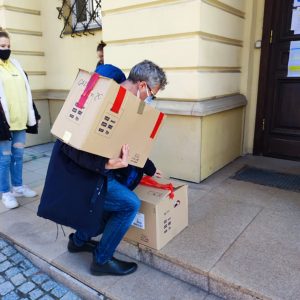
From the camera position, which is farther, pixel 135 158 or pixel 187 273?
pixel 187 273

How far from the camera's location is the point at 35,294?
2244 millimetres

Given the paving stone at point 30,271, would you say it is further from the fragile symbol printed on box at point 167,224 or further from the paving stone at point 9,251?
the fragile symbol printed on box at point 167,224

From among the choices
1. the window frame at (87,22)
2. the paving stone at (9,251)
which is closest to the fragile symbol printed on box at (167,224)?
the paving stone at (9,251)

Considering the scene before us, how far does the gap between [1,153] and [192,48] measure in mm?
2112

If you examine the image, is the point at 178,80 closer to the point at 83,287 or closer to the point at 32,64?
the point at 83,287

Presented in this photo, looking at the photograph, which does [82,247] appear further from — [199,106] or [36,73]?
[36,73]

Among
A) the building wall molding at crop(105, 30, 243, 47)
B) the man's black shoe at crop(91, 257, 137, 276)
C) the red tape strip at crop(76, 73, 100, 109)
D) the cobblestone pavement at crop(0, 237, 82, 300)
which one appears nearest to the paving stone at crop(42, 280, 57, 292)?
the cobblestone pavement at crop(0, 237, 82, 300)

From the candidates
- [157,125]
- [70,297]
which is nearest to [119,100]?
[157,125]

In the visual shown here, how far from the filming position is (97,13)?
16.0ft

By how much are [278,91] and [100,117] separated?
3015 millimetres

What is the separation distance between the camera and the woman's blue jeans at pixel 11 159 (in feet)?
10.2

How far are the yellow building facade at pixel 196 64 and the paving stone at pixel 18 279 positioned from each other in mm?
1841

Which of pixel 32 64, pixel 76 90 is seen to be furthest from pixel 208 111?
pixel 32 64

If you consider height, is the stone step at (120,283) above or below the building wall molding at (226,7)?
below
